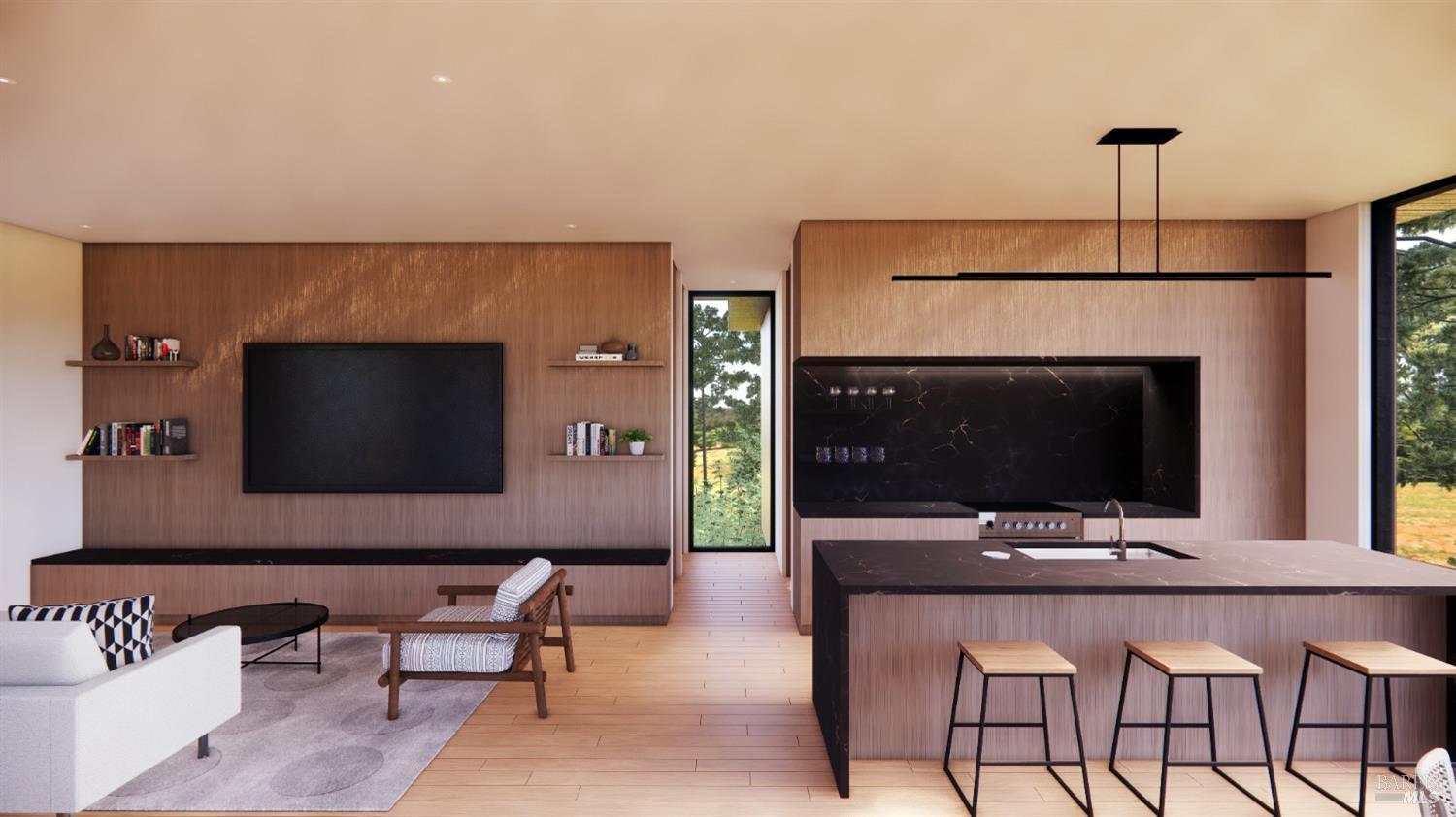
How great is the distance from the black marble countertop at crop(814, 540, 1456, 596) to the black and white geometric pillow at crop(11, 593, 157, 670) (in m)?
2.74

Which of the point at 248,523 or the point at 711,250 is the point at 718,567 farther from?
the point at 248,523

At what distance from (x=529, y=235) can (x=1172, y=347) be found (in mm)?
4438

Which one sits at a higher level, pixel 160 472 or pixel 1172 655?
pixel 160 472

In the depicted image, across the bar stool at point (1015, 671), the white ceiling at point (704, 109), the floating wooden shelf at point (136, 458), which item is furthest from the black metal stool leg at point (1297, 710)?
the floating wooden shelf at point (136, 458)

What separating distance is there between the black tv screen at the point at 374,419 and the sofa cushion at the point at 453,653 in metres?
1.87

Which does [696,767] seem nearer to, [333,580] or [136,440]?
[333,580]

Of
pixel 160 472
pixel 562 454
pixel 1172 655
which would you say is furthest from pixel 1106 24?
pixel 160 472

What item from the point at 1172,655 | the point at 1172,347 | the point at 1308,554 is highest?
the point at 1172,347

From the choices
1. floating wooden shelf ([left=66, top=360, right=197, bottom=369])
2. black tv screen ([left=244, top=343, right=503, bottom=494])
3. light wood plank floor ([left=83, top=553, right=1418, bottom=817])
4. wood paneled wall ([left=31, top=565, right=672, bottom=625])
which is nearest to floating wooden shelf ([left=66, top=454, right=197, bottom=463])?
black tv screen ([left=244, top=343, right=503, bottom=494])

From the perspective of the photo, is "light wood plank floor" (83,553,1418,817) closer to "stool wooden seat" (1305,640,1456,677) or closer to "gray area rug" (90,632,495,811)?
"gray area rug" (90,632,495,811)

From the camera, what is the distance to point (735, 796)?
2.93 m

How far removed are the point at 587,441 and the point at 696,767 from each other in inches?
108

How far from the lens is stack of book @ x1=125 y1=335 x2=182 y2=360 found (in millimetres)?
5387

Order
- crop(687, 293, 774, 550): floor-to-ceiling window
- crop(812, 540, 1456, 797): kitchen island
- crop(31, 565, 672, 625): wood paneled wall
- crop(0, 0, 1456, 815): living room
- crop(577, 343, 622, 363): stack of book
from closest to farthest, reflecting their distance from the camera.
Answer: crop(0, 0, 1456, 815): living room < crop(812, 540, 1456, 797): kitchen island < crop(31, 565, 672, 625): wood paneled wall < crop(577, 343, 622, 363): stack of book < crop(687, 293, 774, 550): floor-to-ceiling window
